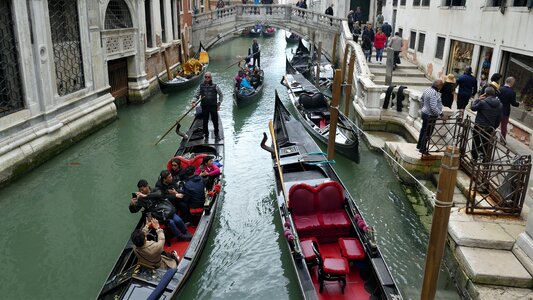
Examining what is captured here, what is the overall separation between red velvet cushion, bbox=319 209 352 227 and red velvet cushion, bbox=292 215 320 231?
66mm

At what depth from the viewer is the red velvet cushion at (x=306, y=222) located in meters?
4.16

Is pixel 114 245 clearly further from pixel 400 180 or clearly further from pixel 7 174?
pixel 400 180

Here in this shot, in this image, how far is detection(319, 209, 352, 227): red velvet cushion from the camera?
4191 mm

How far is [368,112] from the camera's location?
801 centimetres

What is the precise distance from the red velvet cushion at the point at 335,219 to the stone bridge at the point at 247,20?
1249cm

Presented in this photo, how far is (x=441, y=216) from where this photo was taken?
275 cm

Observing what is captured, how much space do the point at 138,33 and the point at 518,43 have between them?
7656 millimetres

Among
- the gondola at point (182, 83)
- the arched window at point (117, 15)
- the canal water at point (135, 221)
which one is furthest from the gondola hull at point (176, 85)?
the canal water at point (135, 221)

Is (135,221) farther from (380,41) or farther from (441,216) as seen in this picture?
(380,41)

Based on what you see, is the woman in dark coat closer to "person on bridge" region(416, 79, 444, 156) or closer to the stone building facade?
"person on bridge" region(416, 79, 444, 156)

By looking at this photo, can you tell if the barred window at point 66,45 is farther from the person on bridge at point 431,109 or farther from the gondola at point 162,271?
the person on bridge at point 431,109

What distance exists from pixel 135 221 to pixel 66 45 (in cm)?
411

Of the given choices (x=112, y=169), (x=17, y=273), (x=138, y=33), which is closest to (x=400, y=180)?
(x=112, y=169)

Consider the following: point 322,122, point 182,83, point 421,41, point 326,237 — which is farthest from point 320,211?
point 421,41
